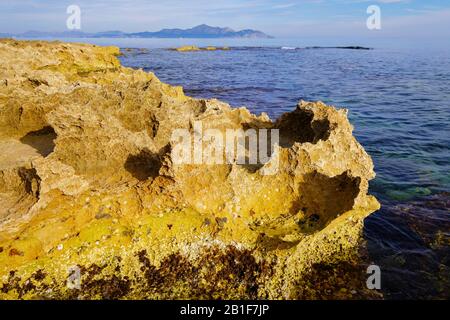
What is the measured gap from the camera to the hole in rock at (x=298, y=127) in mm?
10797

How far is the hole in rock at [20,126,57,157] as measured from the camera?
1043 centimetres

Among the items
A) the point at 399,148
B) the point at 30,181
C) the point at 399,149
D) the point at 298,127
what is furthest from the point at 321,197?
the point at 399,148

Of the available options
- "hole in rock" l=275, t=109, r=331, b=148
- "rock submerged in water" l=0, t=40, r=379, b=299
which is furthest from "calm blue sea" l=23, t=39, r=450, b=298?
"hole in rock" l=275, t=109, r=331, b=148

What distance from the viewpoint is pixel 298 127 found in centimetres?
1171

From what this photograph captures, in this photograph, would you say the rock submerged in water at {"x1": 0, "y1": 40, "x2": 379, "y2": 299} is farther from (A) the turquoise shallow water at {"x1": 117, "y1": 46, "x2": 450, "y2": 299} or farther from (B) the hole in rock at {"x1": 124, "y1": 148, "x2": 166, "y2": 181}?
(A) the turquoise shallow water at {"x1": 117, "y1": 46, "x2": 450, "y2": 299}

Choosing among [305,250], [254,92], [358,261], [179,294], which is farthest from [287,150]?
[254,92]

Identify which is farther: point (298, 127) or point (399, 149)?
point (399, 149)

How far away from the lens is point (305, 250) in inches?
324

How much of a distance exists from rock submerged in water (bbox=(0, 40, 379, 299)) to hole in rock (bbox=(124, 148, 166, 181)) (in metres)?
0.03

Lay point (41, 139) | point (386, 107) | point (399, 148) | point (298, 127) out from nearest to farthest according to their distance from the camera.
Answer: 1. point (41, 139)
2. point (298, 127)
3. point (399, 148)
4. point (386, 107)

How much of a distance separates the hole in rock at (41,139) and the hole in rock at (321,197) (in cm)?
718

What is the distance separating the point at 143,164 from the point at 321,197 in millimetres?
4508

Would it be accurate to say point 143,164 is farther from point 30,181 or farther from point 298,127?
point 298,127

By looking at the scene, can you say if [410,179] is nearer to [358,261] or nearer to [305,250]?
[358,261]
